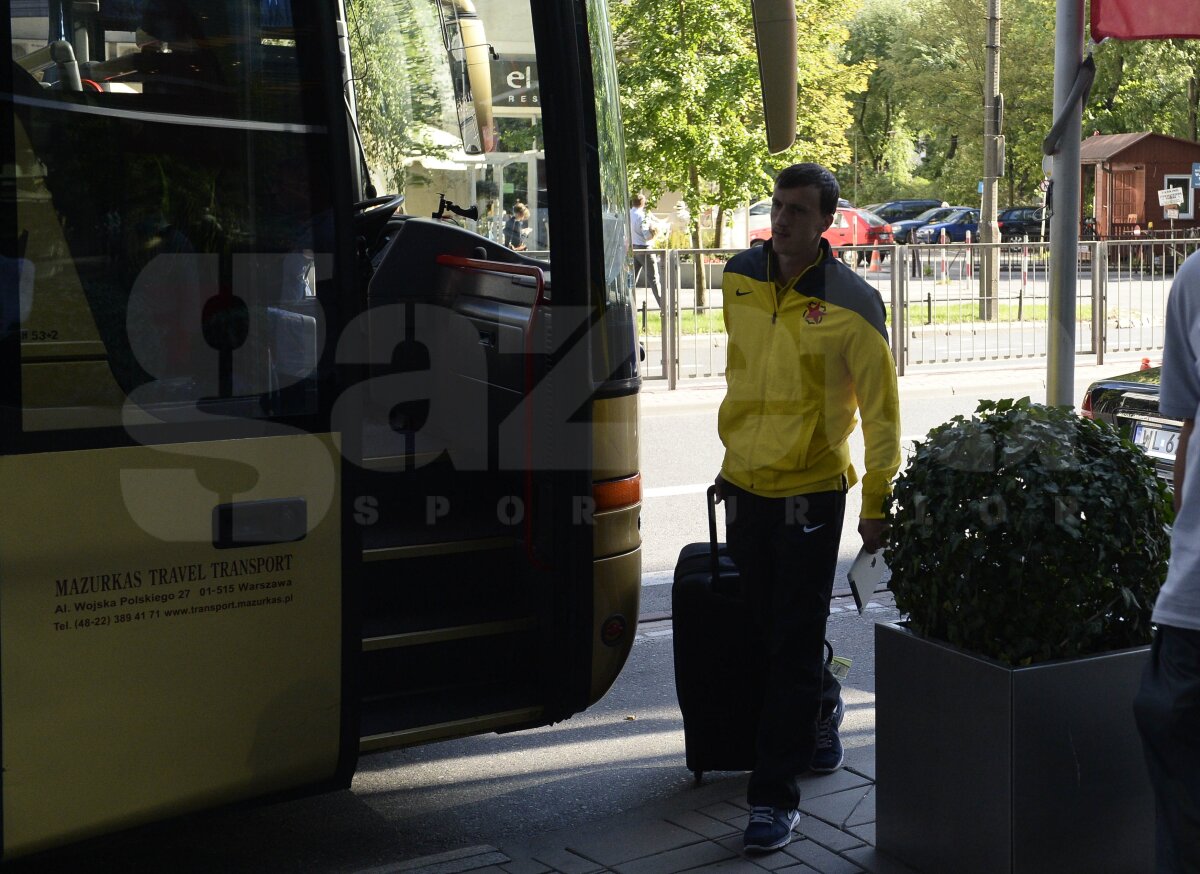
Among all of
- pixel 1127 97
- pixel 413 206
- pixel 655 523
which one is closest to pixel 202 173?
pixel 413 206

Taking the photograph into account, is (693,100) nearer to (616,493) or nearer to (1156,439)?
(1156,439)

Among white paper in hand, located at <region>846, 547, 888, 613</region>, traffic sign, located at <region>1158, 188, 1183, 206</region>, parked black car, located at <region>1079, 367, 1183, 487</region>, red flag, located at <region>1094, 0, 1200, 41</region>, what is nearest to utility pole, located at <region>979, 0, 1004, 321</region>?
parked black car, located at <region>1079, 367, 1183, 487</region>

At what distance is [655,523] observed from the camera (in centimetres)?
872

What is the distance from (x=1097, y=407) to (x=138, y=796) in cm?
485

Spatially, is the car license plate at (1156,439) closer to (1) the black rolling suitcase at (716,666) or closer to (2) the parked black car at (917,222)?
(1) the black rolling suitcase at (716,666)

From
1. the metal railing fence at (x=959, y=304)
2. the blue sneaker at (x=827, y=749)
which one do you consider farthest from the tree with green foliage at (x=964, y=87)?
the blue sneaker at (x=827, y=749)

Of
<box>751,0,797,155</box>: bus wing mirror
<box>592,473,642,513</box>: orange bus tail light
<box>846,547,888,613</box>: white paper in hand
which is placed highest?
<box>751,0,797,155</box>: bus wing mirror

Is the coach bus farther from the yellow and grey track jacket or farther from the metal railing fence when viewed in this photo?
the metal railing fence

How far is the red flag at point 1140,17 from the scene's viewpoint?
194 inches

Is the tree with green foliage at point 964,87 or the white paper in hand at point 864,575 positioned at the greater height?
the tree with green foliage at point 964,87

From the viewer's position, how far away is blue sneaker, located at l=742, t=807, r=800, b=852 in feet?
13.3

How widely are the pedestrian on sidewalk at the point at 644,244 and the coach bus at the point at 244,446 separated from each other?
971 cm

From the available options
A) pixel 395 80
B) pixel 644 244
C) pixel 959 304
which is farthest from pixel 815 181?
pixel 644 244

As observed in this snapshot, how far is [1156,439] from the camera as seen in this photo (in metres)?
6.38
